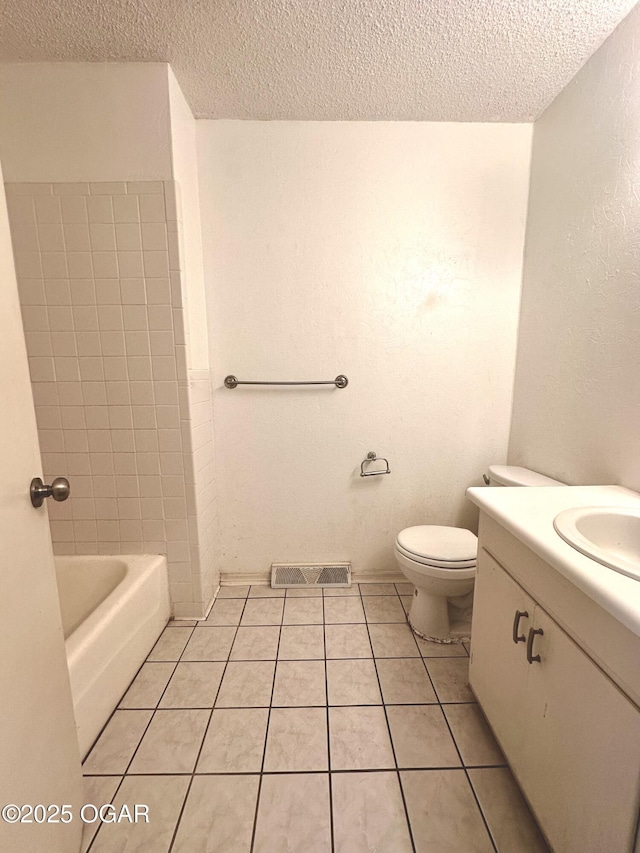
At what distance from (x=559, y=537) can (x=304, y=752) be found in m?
0.95

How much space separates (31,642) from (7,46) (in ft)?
6.07

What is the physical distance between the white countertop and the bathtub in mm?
1263

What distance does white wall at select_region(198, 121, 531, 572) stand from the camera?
160 centimetres

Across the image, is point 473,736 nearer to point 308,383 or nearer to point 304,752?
point 304,752

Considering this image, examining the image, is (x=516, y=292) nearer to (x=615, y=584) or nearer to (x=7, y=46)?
(x=615, y=584)

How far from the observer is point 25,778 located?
628mm

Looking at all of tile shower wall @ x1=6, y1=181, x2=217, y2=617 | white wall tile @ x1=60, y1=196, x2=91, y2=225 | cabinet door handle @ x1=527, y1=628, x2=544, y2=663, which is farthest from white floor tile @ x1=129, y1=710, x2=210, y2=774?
white wall tile @ x1=60, y1=196, x2=91, y2=225

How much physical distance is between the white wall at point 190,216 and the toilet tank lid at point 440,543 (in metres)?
1.19

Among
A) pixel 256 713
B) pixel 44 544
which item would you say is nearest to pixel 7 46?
pixel 44 544

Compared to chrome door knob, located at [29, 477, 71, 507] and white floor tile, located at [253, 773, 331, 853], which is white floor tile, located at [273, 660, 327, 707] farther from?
chrome door knob, located at [29, 477, 71, 507]

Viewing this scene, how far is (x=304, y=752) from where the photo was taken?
1.03 m

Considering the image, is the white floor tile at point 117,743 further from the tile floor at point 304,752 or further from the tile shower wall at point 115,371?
the tile shower wall at point 115,371

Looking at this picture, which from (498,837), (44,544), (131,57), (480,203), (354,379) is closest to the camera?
(44,544)

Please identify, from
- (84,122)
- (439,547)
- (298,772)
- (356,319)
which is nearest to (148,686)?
(298,772)
